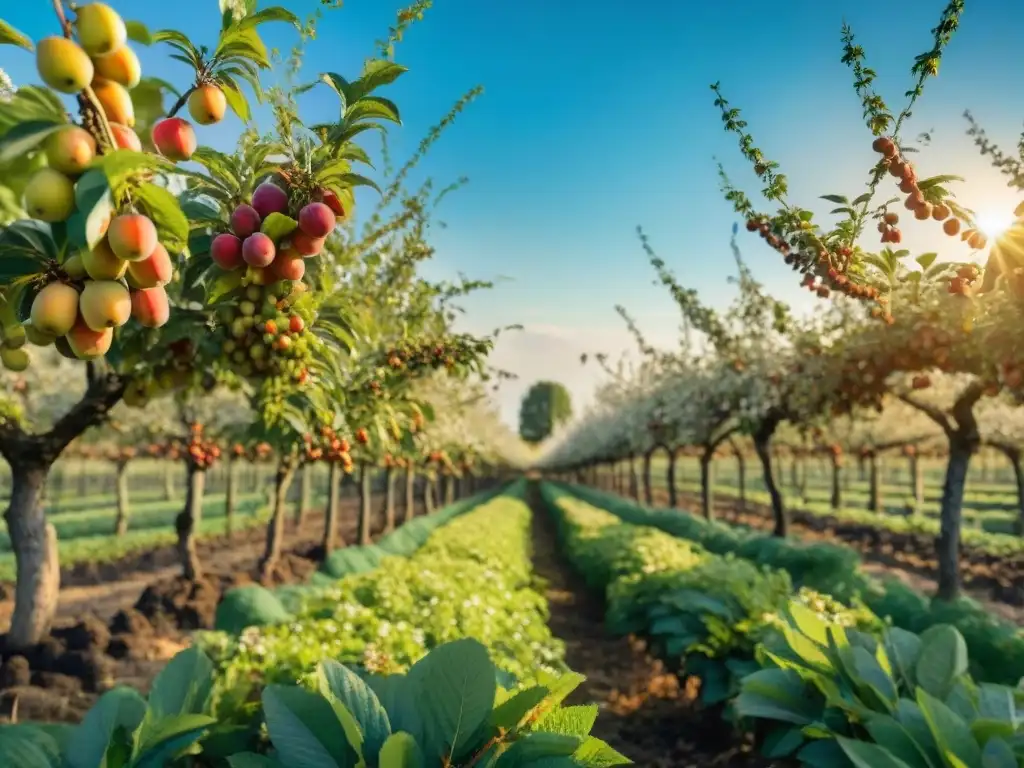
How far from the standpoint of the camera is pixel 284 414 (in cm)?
346

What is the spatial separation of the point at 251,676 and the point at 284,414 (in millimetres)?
1389

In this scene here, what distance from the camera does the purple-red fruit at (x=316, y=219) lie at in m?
1.64

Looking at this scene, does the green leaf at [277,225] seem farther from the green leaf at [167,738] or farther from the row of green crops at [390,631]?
the row of green crops at [390,631]

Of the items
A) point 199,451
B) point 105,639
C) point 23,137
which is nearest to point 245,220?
point 23,137

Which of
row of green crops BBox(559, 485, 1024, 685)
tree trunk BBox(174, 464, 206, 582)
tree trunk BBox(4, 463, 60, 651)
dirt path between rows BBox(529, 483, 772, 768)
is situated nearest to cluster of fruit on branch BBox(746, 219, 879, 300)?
row of green crops BBox(559, 485, 1024, 685)

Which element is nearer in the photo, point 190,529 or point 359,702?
point 359,702

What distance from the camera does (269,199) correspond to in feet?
5.51

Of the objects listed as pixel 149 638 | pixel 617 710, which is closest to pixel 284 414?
pixel 617 710

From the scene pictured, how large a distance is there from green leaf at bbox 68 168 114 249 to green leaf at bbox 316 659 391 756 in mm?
1481

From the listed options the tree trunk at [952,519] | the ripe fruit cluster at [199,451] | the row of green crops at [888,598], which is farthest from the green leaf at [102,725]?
the tree trunk at [952,519]

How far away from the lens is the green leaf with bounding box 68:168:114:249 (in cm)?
102

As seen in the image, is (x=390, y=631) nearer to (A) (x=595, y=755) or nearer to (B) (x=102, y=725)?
(B) (x=102, y=725)

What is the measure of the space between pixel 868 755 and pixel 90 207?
115 inches

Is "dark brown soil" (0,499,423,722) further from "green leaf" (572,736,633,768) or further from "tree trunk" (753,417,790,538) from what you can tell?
"tree trunk" (753,417,790,538)
